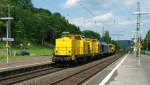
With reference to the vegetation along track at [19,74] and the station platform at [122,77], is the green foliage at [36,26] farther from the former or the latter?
the station platform at [122,77]

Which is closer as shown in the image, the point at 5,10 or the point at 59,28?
the point at 5,10

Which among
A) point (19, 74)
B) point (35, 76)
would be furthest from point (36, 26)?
point (35, 76)

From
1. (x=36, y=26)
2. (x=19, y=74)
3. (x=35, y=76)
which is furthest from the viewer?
(x=36, y=26)

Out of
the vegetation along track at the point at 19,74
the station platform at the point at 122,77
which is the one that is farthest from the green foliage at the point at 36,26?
the station platform at the point at 122,77

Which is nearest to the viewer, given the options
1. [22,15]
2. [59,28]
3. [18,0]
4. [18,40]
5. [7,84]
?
[7,84]

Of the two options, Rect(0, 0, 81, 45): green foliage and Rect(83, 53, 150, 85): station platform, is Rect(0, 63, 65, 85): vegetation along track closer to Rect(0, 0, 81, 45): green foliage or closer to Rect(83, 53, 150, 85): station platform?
Rect(83, 53, 150, 85): station platform

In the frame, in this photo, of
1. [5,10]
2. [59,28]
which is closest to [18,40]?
[5,10]

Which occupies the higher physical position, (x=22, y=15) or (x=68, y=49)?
(x=22, y=15)

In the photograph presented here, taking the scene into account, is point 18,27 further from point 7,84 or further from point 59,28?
point 7,84

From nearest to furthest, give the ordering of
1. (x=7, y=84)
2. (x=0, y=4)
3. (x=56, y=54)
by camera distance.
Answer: (x=7, y=84) → (x=56, y=54) → (x=0, y=4)

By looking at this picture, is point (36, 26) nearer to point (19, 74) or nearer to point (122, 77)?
point (19, 74)

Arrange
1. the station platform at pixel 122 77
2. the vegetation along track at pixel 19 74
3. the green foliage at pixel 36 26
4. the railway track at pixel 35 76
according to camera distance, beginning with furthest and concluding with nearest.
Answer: the green foliage at pixel 36 26 → the vegetation along track at pixel 19 74 → the railway track at pixel 35 76 → the station platform at pixel 122 77

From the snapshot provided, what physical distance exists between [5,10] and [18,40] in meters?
16.6

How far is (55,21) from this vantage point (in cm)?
18000
